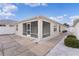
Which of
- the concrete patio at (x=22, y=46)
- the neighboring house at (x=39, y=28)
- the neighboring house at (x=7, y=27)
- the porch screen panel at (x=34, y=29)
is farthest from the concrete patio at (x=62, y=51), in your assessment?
the neighboring house at (x=7, y=27)

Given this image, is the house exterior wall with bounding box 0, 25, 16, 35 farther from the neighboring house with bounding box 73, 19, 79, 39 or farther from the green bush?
the neighboring house with bounding box 73, 19, 79, 39

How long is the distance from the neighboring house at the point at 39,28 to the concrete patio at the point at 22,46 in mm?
164

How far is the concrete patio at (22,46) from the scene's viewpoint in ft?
14.6

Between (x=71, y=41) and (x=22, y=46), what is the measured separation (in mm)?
1700

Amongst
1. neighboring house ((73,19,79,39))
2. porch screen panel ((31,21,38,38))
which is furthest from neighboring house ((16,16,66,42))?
neighboring house ((73,19,79,39))

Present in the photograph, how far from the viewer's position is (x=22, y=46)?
15.6 feet

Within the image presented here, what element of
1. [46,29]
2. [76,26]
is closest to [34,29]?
[46,29]

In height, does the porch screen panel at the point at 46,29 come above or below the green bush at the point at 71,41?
above

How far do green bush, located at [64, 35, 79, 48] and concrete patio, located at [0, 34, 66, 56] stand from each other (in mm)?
278

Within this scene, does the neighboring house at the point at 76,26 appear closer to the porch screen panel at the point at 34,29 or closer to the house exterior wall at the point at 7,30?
the porch screen panel at the point at 34,29

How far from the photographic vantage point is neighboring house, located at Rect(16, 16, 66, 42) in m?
4.57

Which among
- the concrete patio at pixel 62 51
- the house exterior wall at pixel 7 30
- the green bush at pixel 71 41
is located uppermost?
the house exterior wall at pixel 7 30

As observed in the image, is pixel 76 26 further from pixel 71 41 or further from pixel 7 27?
pixel 7 27

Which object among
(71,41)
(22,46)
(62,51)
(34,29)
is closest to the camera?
(62,51)
